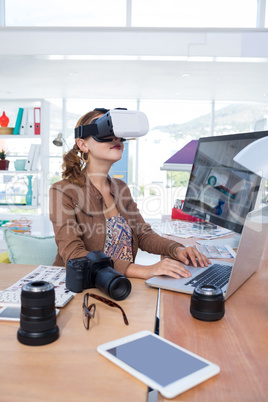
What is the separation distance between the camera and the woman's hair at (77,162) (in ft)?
5.44

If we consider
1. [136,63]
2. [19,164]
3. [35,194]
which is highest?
[136,63]

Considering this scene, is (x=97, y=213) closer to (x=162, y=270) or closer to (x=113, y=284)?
(x=162, y=270)

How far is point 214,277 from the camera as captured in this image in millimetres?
1175

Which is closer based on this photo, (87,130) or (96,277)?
(96,277)

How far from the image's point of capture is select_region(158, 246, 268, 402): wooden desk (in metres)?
0.61

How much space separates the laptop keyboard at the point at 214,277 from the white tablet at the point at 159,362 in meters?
0.38

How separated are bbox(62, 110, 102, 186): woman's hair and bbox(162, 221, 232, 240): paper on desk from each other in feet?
2.17

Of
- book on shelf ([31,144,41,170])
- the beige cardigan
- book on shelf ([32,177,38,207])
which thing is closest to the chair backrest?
the beige cardigan

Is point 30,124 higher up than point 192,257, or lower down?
higher up

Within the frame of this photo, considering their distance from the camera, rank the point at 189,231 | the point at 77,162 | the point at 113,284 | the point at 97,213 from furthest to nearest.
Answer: the point at 189,231
the point at 77,162
the point at 97,213
the point at 113,284

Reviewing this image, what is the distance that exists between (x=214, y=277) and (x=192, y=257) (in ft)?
0.55
